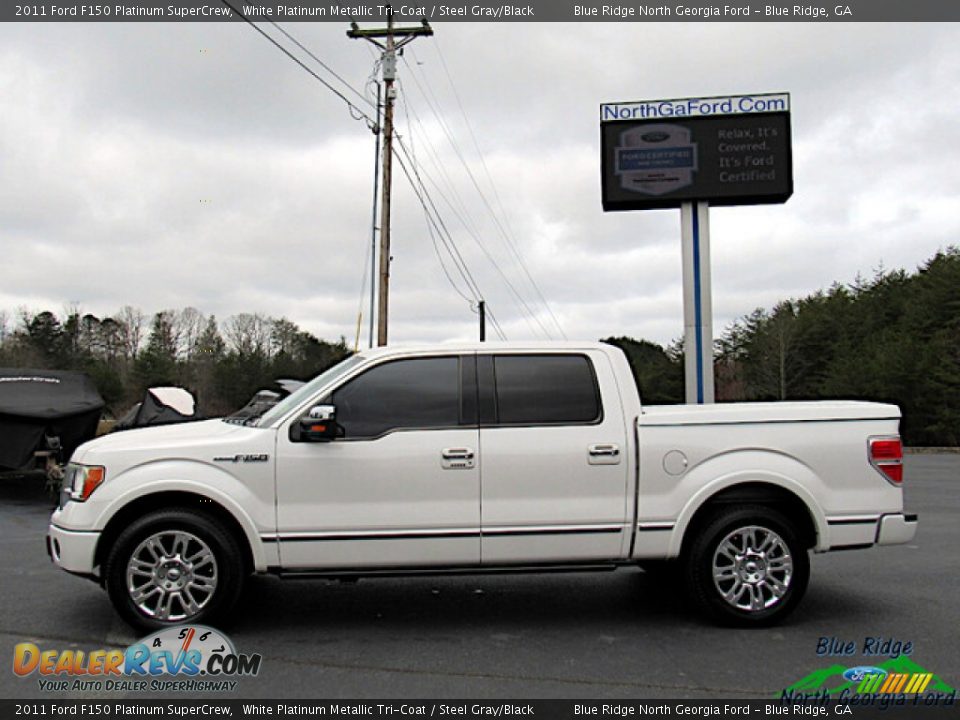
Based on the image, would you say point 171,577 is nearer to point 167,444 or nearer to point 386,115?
point 167,444

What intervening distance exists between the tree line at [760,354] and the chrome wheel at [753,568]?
38620mm

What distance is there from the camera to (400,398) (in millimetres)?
5672

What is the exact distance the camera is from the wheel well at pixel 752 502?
564 centimetres

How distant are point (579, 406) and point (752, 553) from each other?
1.53m

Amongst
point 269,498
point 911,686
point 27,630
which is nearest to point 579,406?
point 269,498

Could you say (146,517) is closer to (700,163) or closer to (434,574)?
(434,574)

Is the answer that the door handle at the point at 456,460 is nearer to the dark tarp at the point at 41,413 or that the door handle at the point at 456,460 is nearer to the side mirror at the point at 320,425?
the side mirror at the point at 320,425

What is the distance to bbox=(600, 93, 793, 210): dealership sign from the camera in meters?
14.3

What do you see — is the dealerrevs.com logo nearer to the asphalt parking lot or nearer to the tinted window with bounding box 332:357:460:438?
the asphalt parking lot

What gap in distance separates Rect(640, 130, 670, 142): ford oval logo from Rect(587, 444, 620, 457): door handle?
10.2 meters

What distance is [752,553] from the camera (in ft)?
18.3

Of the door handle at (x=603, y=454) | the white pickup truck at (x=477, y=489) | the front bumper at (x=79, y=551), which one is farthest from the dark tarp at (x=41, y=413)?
the door handle at (x=603, y=454)

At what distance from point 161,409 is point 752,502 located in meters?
11.1
